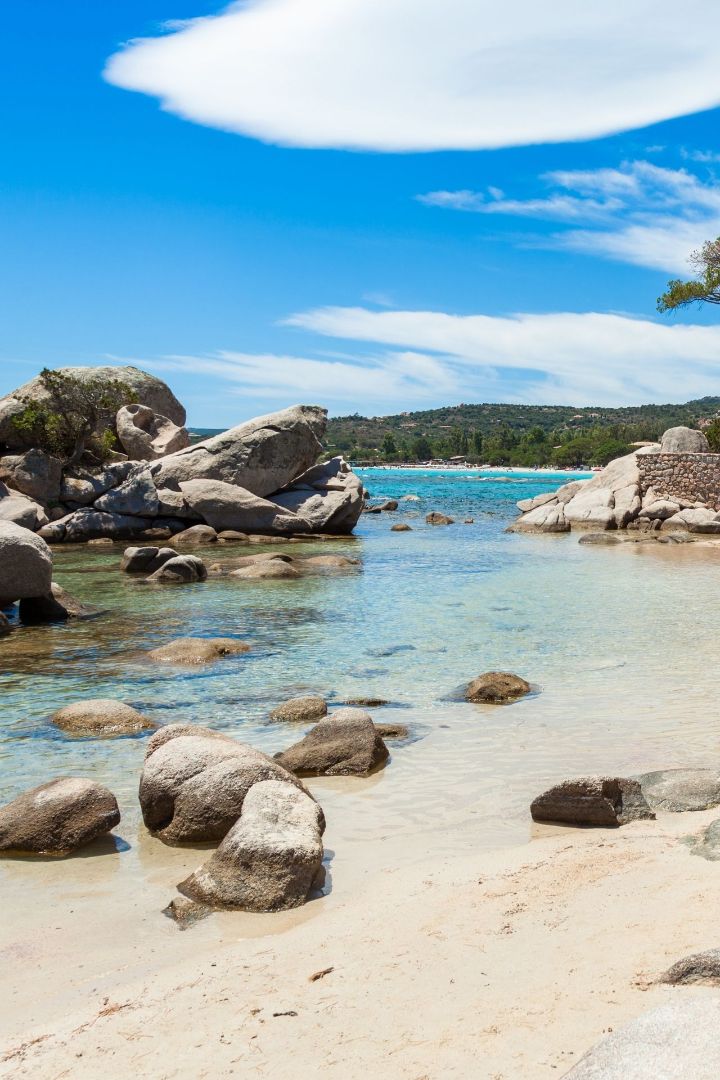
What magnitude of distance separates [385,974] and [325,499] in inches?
1228

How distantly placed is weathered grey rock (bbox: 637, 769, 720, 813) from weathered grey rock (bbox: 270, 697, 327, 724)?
404 centimetres

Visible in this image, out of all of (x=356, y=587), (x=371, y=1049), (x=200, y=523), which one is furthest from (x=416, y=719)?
(x=200, y=523)

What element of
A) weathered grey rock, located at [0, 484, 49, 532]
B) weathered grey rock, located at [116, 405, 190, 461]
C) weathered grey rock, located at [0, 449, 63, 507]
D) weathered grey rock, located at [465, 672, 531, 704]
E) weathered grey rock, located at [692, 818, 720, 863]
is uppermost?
weathered grey rock, located at [116, 405, 190, 461]

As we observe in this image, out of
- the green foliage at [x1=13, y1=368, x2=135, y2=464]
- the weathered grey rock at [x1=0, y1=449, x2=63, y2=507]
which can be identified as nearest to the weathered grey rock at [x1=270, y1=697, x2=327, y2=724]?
the weathered grey rock at [x1=0, y1=449, x2=63, y2=507]

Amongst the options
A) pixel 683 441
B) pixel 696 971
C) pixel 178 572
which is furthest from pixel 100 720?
pixel 683 441

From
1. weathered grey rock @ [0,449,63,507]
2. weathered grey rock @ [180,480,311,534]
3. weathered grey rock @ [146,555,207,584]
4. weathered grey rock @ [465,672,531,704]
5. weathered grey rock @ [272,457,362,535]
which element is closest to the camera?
weathered grey rock @ [465,672,531,704]

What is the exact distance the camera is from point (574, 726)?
393 inches

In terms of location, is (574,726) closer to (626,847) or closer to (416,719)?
(416,719)

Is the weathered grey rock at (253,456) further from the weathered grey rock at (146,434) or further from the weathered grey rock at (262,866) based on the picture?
the weathered grey rock at (262,866)

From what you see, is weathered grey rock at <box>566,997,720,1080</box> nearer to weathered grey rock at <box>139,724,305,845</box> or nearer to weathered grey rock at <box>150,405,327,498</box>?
weathered grey rock at <box>139,724,305,845</box>

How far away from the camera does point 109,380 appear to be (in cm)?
4206

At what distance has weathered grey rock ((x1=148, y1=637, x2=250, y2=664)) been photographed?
13789 mm

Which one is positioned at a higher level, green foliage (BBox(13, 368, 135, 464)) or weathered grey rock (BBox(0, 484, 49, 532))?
green foliage (BBox(13, 368, 135, 464))

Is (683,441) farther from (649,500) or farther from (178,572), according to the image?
(178,572)
